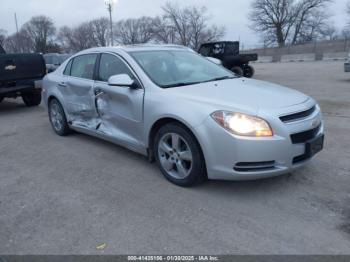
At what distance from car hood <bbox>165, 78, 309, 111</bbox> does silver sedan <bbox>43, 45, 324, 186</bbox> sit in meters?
0.01

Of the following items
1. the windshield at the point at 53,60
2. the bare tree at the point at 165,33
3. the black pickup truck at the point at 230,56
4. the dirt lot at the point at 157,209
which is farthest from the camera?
the bare tree at the point at 165,33

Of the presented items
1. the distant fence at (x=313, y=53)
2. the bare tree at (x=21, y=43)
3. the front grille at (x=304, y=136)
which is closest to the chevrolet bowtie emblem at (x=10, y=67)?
the front grille at (x=304, y=136)

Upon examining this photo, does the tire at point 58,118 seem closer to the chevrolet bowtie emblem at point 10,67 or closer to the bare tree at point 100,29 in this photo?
the chevrolet bowtie emblem at point 10,67

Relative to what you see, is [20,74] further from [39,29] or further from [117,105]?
[39,29]

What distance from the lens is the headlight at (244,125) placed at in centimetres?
328

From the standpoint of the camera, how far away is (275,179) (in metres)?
3.97

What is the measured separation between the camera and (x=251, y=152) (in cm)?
327

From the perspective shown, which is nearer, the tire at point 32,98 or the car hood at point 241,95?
the car hood at point 241,95

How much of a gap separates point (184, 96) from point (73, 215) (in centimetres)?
166

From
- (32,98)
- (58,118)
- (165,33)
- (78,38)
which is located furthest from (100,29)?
(58,118)

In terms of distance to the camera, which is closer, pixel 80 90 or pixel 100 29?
pixel 80 90

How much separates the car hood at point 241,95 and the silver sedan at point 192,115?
0.03 ft

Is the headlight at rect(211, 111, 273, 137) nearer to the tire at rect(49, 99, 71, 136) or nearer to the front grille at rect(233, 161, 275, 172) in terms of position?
the front grille at rect(233, 161, 275, 172)

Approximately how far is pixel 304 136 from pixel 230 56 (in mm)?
13431
